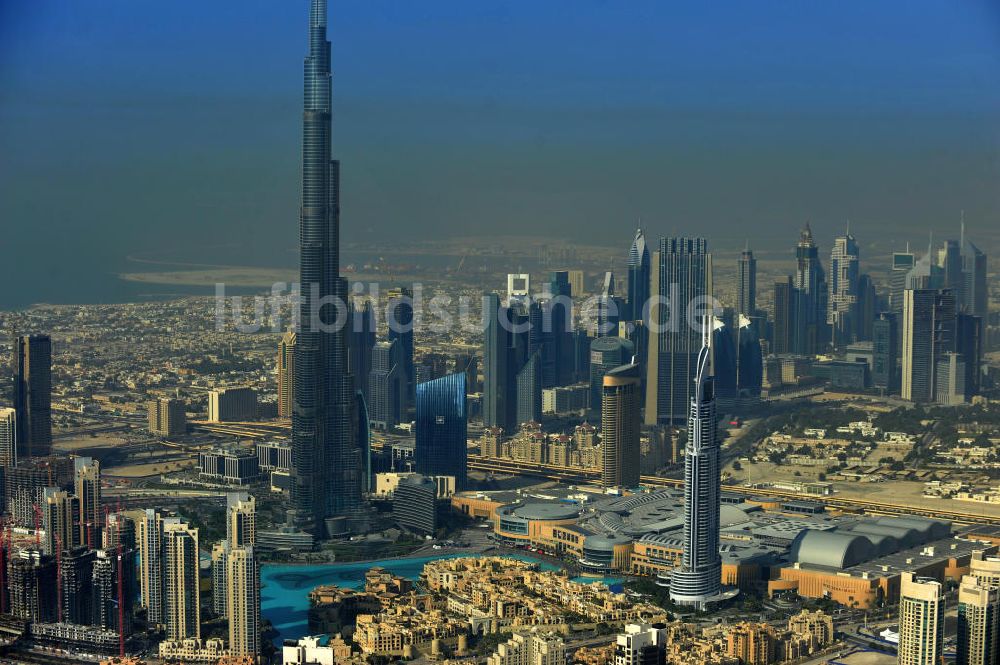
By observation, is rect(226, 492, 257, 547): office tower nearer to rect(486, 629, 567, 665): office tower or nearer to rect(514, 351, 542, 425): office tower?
rect(486, 629, 567, 665): office tower

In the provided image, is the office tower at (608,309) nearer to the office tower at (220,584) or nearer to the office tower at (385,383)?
the office tower at (385,383)

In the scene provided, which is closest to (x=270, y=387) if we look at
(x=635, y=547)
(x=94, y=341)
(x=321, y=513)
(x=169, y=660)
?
(x=94, y=341)

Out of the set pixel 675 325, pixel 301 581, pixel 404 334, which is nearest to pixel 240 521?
pixel 301 581

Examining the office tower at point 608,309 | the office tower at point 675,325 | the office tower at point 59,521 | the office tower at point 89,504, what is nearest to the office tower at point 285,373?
the office tower at point 675,325

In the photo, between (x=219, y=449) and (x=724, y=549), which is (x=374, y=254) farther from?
(x=724, y=549)

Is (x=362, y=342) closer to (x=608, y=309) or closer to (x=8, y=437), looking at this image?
(x=608, y=309)

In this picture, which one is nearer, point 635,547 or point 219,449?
point 635,547
